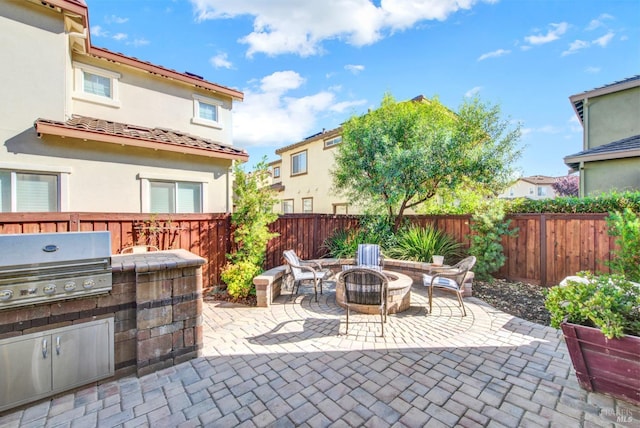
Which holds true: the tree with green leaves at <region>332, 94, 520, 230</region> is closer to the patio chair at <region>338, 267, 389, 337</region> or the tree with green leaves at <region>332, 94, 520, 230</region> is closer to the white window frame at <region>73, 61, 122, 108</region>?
the patio chair at <region>338, 267, 389, 337</region>

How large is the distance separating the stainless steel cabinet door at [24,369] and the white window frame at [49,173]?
4.83 metres

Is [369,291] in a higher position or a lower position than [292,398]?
higher

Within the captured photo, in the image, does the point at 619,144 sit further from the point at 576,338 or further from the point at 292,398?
the point at 292,398

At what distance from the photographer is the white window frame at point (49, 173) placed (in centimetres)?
553

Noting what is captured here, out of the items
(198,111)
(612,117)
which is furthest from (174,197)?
(612,117)

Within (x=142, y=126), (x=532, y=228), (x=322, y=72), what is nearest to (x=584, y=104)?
(x=532, y=228)

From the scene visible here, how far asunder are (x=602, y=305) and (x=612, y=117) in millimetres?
13301

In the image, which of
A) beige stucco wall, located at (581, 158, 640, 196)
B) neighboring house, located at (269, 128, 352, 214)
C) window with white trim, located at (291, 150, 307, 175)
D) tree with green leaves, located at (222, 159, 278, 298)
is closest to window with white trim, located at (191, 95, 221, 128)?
tree with green leaves, located at (222, 159, 278, 298)

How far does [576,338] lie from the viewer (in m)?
2.76

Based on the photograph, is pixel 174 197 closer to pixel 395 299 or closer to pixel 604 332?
pixel 395 299

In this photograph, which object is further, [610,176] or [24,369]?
[610,176]

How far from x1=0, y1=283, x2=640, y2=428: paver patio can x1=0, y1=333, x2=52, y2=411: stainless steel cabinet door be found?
0.49ft

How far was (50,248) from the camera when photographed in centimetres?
259

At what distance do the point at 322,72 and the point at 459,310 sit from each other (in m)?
10.2
